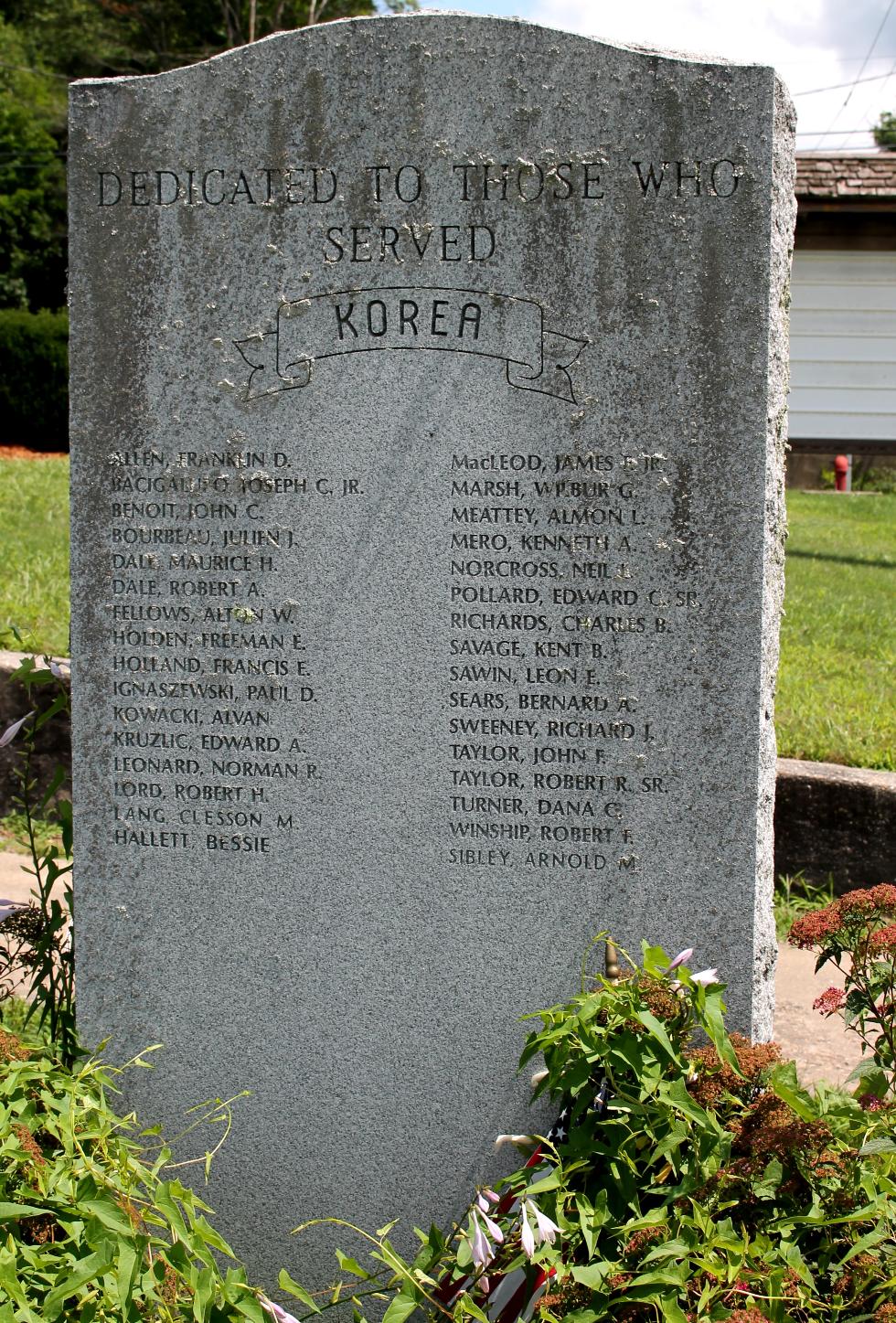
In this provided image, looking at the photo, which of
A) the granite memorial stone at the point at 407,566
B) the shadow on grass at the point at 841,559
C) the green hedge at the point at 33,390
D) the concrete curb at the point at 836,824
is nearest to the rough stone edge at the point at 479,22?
the granite memorial stone at the point at 407,566

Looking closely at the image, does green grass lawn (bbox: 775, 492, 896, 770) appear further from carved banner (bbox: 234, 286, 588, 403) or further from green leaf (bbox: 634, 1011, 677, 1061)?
green leaf (bbox: 634, 1011, 677, 1061)

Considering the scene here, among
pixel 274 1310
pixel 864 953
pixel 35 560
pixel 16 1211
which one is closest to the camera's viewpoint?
pixel 16 1211

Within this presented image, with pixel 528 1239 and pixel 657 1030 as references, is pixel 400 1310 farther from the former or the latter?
pixel 657 1030

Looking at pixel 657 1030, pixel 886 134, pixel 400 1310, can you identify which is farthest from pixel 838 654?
pixel 886 134

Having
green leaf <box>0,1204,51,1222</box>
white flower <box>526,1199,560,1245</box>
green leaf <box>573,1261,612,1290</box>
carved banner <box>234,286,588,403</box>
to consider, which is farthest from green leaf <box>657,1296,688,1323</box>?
carved banner <box>234,286,588,403</box>

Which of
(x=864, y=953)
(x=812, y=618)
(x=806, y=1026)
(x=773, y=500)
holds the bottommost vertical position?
(x=806, y=1026)

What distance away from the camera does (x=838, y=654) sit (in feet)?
25.4

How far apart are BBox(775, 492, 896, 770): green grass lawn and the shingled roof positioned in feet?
11.3

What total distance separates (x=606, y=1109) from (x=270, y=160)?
89.0 inches

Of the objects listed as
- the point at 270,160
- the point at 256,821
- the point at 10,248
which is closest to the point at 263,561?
the point at 256,821

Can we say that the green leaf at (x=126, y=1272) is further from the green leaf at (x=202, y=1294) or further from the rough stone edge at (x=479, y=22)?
the rough stone edge at (x=479, y=22)

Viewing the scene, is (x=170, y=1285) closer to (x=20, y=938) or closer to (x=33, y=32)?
(x=20, y=938)

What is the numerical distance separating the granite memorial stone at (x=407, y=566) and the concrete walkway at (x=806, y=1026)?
1137 mm

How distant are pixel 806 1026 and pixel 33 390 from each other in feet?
58.0
